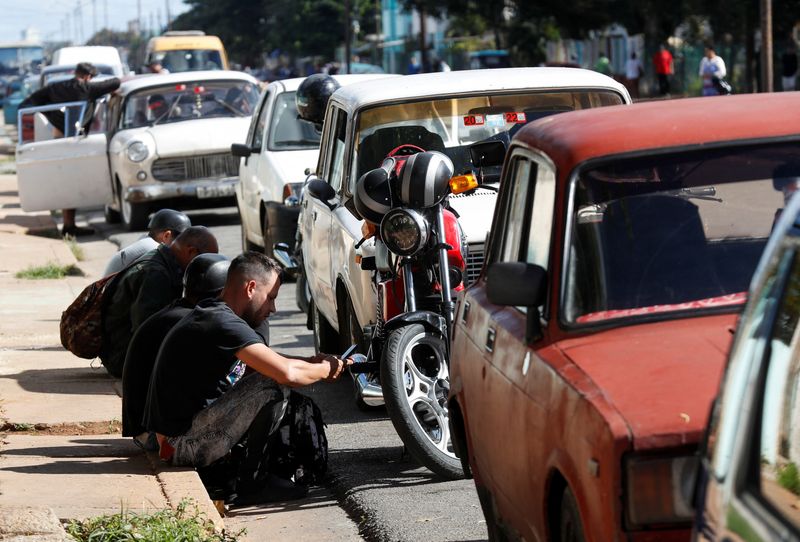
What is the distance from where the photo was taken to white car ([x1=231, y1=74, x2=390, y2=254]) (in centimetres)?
1309

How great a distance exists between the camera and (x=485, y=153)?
8.03 meters

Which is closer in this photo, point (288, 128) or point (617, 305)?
point (617, 305)

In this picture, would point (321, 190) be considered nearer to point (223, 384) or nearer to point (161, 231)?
point (161, 231)

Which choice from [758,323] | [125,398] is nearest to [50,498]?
[125,398]

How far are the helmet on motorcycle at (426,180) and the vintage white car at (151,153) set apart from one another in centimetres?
1207

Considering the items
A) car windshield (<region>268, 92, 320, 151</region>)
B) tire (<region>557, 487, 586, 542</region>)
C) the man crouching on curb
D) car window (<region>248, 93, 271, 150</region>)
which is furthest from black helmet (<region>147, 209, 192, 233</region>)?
tire (<region>557, 487, 586, 542</region>)

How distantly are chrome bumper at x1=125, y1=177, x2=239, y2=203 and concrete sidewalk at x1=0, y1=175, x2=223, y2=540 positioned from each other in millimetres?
5451

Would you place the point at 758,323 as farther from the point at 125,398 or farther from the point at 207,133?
the point at 207,133

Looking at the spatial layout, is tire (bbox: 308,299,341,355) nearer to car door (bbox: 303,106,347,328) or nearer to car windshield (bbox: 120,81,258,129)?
car door (bbox: 303,106,347,328)

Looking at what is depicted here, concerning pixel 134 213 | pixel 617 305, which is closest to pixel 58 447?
pixel 617 305

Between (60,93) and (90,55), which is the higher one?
(90,55)

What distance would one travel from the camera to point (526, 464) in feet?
14.2

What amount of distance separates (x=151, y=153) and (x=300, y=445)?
41.1ft

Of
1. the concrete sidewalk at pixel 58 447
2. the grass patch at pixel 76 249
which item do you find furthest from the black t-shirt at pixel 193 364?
the grass patch at pixel 76 249
